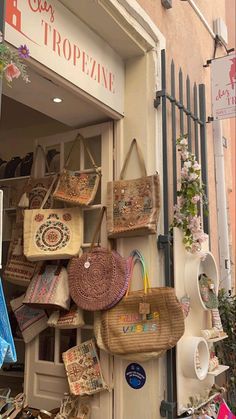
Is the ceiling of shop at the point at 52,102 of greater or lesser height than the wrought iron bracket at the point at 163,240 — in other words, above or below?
above

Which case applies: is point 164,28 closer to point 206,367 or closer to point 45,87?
point 45,87

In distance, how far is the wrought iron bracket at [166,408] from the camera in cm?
269

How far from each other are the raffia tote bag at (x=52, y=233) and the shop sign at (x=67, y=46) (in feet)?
2.62

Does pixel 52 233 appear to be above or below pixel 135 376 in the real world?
above

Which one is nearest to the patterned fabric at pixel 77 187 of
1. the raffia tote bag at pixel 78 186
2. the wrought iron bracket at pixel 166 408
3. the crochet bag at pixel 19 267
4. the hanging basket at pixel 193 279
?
the raffia tote bag at pixel 78 186

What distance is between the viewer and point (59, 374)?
9.83 feet

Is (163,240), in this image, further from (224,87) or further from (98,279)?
(224,87)

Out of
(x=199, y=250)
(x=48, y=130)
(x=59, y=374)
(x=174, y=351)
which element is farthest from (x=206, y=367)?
(x=48, y=130)

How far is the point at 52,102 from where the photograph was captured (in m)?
2.91

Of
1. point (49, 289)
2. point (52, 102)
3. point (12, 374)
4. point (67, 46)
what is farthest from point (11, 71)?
point (12, 374)

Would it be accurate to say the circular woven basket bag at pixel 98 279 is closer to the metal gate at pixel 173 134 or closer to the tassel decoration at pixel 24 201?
the metal gate at pixel 173 134

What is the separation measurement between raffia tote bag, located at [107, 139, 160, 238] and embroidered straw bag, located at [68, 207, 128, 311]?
18 cm

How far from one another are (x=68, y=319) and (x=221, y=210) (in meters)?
2.02

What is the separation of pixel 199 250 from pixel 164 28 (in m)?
1.69
